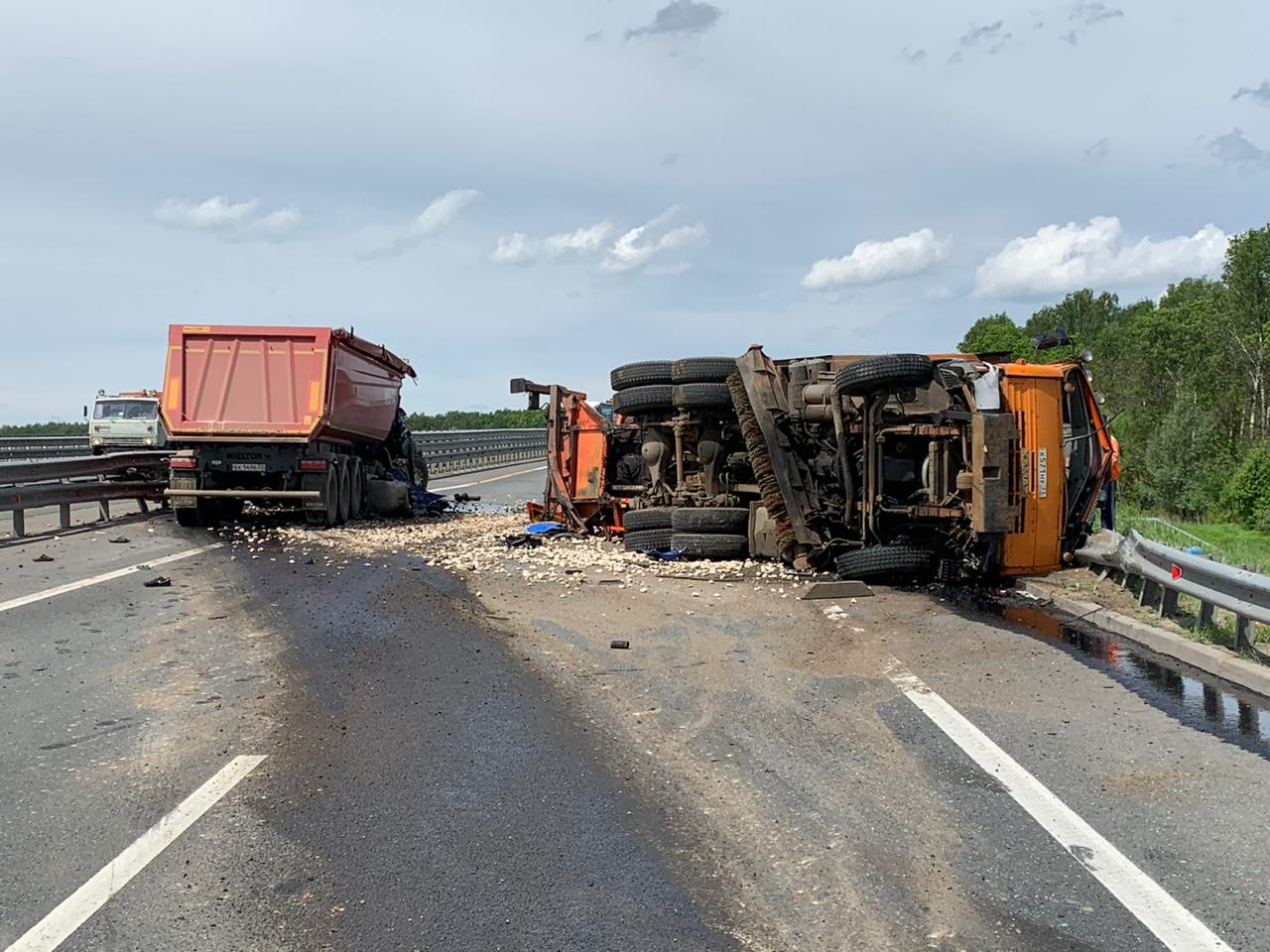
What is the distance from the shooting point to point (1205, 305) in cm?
5803

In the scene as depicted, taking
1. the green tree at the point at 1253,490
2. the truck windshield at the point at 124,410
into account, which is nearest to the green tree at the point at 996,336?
the green tree at the point at 1253,490

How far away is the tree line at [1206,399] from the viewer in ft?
170

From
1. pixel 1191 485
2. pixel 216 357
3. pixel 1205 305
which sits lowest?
pixel 1191 485

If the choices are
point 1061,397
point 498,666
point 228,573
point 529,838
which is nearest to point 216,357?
point 228,573

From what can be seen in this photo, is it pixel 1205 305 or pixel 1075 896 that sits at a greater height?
pixel 1205 305

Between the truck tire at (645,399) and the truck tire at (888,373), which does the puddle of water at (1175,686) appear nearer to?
the truck tire at (888,373)

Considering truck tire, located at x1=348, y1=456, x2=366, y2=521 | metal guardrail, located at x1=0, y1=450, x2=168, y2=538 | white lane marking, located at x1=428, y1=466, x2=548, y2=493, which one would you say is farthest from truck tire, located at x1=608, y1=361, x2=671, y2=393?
white lane marking, located at x1=428, y1=466, x2=548, y2=493

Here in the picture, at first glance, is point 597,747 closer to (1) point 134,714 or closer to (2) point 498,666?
(2) point 498,666

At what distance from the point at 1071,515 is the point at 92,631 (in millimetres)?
8649

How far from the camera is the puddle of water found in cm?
582

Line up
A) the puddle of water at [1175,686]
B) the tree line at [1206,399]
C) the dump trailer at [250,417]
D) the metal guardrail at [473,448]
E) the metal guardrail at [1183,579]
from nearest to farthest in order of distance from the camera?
the puddle of water at [1175,686]
the metal guardrail at [1183,579]
the dump trailer at [250,417]
the metal guardrail at [473,448]
the tree line at [1206,399]

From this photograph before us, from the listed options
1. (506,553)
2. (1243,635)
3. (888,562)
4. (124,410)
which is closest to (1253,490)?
(124,410)

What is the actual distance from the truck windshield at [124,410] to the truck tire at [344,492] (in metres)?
12.9

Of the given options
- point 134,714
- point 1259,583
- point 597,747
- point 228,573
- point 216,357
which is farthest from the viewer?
point 216,357
